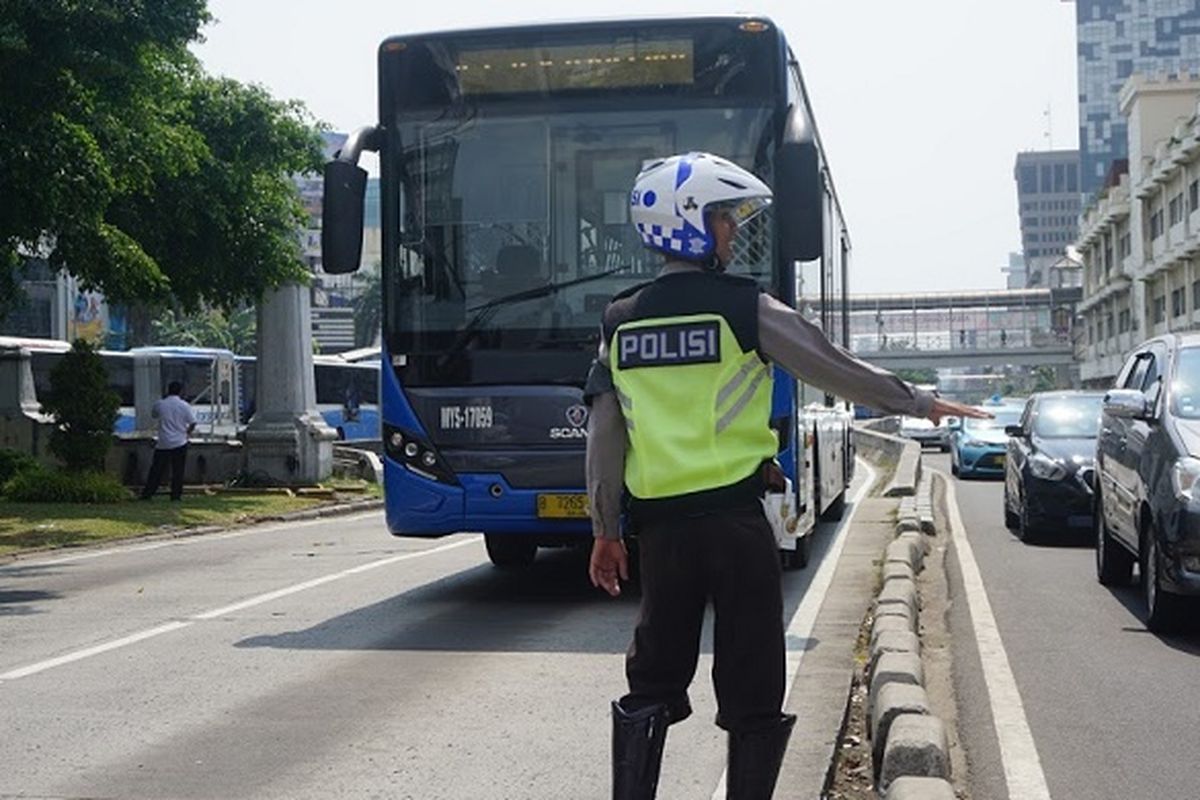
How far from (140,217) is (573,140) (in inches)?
587

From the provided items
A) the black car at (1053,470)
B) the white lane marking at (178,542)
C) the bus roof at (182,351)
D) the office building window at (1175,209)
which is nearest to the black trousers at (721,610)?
the white lane marking at (178,542)

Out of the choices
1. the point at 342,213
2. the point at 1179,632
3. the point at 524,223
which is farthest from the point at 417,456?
the point at 1179,632

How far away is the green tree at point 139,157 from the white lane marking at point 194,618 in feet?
14.8

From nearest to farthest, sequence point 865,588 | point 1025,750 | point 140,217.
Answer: point 1025,750, point 865,588, point 140,217

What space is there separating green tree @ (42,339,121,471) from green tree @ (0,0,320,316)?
167 cm

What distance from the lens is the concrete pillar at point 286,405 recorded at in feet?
95.8

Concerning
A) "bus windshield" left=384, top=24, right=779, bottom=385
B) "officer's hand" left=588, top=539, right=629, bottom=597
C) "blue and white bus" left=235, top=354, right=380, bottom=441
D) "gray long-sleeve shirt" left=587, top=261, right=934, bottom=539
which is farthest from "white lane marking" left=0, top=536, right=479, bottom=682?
"blue and white bus" left=235, top=354, right=380, bottom=441

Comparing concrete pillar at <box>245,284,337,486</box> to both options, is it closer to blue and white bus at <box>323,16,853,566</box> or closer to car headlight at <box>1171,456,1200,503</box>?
blue and white bus at <box>323,16,853,566</box>

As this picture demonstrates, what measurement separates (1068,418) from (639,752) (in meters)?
15.0

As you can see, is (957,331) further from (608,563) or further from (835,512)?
(608,563)

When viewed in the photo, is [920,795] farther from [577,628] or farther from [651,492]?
[577,628]

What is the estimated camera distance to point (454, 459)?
37.4 ft

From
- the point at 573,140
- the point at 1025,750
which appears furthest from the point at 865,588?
the point at 1025,750

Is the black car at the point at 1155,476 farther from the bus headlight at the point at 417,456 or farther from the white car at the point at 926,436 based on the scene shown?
the white car at the point at 926,436
